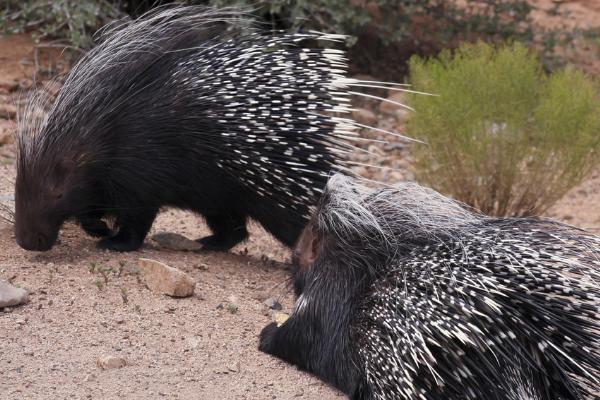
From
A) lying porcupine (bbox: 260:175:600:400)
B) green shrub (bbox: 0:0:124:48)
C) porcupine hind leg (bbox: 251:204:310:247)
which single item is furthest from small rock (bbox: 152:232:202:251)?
green shrub (bbox: 0:0:124:48)

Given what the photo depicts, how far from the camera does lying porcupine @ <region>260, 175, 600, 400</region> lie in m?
2.86

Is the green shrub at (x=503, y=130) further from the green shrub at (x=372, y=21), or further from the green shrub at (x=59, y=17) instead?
the green shrub at (x=59, y=17)

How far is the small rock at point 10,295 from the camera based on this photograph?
3692mm

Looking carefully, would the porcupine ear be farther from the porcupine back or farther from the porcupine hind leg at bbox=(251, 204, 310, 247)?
the porcupine hind leg at bbox=(251, 204, 310, 247)

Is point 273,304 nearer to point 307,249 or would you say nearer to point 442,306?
point 307,249

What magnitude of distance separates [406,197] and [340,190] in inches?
9.9

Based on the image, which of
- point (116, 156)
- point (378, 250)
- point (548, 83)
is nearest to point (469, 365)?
point (378, 250)

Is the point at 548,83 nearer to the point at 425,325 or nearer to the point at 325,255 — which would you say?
the point at 325,255

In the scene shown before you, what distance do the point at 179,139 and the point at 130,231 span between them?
502 mm

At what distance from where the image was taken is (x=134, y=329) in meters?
3.66

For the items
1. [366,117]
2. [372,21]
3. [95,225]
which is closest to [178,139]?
[95,225]

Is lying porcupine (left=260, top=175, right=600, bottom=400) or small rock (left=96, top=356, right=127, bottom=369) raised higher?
lying porcupine (left=260, top=175, right=600, bottom=400)

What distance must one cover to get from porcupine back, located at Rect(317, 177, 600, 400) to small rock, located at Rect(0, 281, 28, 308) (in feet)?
4.45

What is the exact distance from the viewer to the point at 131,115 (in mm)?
Result: 4469
